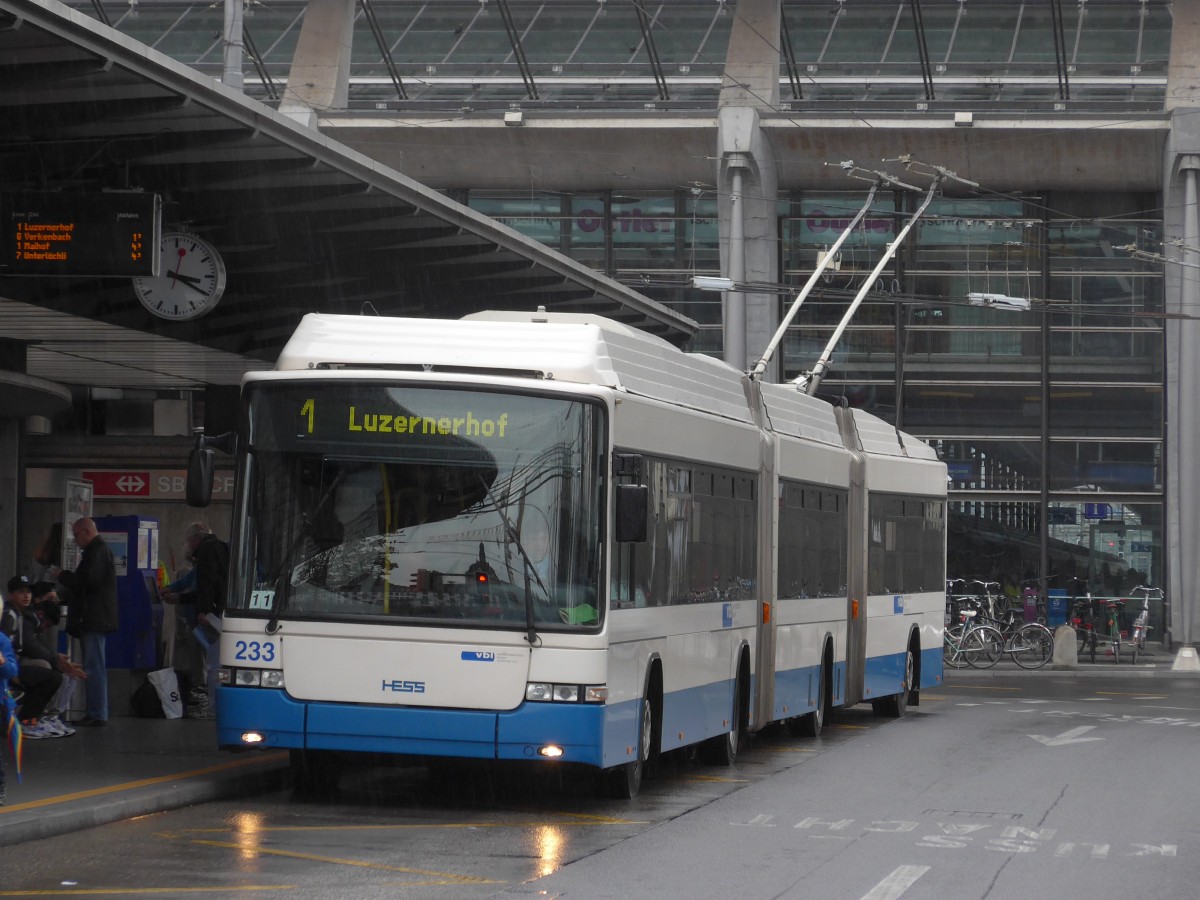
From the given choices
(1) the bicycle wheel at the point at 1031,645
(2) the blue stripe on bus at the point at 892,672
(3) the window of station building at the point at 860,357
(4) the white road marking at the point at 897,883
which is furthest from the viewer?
(3) the window of station building at the point at 860,357

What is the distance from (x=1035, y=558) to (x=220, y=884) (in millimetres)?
30120

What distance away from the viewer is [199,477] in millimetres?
11273

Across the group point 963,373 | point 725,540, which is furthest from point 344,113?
point 725,540

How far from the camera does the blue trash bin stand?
1442 inches

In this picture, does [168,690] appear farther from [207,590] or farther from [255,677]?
[255,677]

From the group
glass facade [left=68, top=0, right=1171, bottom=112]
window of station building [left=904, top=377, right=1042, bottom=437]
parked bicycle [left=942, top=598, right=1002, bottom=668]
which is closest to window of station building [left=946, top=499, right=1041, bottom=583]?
window of station building [left=904, top=377, right=1042, bottom=437]

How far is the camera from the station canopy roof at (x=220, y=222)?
1221 centimetres

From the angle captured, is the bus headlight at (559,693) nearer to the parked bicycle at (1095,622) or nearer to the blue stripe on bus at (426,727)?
the blue stripe on bus at (426,727)

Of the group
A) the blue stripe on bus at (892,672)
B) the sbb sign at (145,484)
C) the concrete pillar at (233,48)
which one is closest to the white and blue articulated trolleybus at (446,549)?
the concrete pillar at (233,48)

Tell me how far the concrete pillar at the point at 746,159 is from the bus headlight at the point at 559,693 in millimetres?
23351

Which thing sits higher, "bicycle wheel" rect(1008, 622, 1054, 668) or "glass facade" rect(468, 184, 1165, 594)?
"glass facade" rect(468, 184, 1165, 594)

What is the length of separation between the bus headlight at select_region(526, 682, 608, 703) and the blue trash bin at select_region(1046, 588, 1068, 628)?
87.8ft

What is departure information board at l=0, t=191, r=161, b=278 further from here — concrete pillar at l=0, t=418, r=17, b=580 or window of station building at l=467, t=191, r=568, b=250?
window of station building at l=467, t=191, r=568, b=250

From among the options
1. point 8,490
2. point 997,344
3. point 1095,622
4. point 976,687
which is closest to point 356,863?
point 8,490
